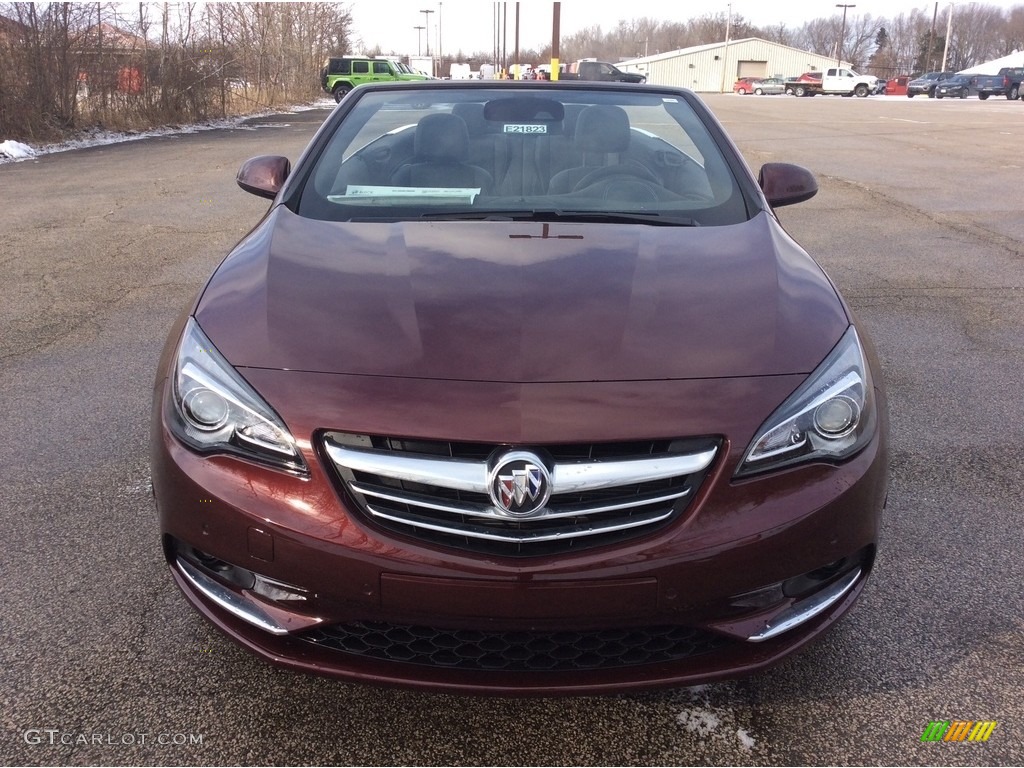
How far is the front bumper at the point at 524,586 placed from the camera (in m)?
1.70

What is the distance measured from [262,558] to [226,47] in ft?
99.4

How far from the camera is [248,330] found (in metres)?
2.01

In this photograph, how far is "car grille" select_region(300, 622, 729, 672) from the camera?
5.83 feet

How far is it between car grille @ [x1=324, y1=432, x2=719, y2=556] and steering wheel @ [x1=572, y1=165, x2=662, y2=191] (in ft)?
5.14

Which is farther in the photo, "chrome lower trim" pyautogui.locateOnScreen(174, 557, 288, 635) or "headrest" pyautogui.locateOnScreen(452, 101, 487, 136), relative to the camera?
"headrest" pyautogui.locateOnScreen(452, 101, 487, 136)

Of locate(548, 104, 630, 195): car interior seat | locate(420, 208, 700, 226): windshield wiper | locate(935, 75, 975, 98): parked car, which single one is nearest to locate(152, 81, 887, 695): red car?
locate(420, 208, 700, 226): windshield wiper

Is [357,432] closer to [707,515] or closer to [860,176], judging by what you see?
[707,515]

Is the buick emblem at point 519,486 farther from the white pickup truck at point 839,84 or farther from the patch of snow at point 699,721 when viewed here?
the white pickup truck at point 839,84

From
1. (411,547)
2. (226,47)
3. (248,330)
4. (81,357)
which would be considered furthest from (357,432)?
(226,47)

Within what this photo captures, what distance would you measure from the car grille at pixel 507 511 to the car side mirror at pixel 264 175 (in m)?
1.80

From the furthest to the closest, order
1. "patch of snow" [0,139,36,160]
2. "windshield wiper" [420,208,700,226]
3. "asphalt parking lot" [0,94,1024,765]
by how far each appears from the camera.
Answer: "patch of snow" [0,139,36,160] < "windshield wiper" [420,208,700,226] < "asphalt parking lot" [0,94,1024,765]

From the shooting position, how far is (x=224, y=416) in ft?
6.11

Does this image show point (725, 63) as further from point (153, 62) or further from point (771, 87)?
Result: point (153, 62)

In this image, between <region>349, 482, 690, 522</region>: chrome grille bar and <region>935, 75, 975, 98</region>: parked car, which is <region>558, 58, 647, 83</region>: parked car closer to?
<region>935, 75, 975, 98</region>: parked car
